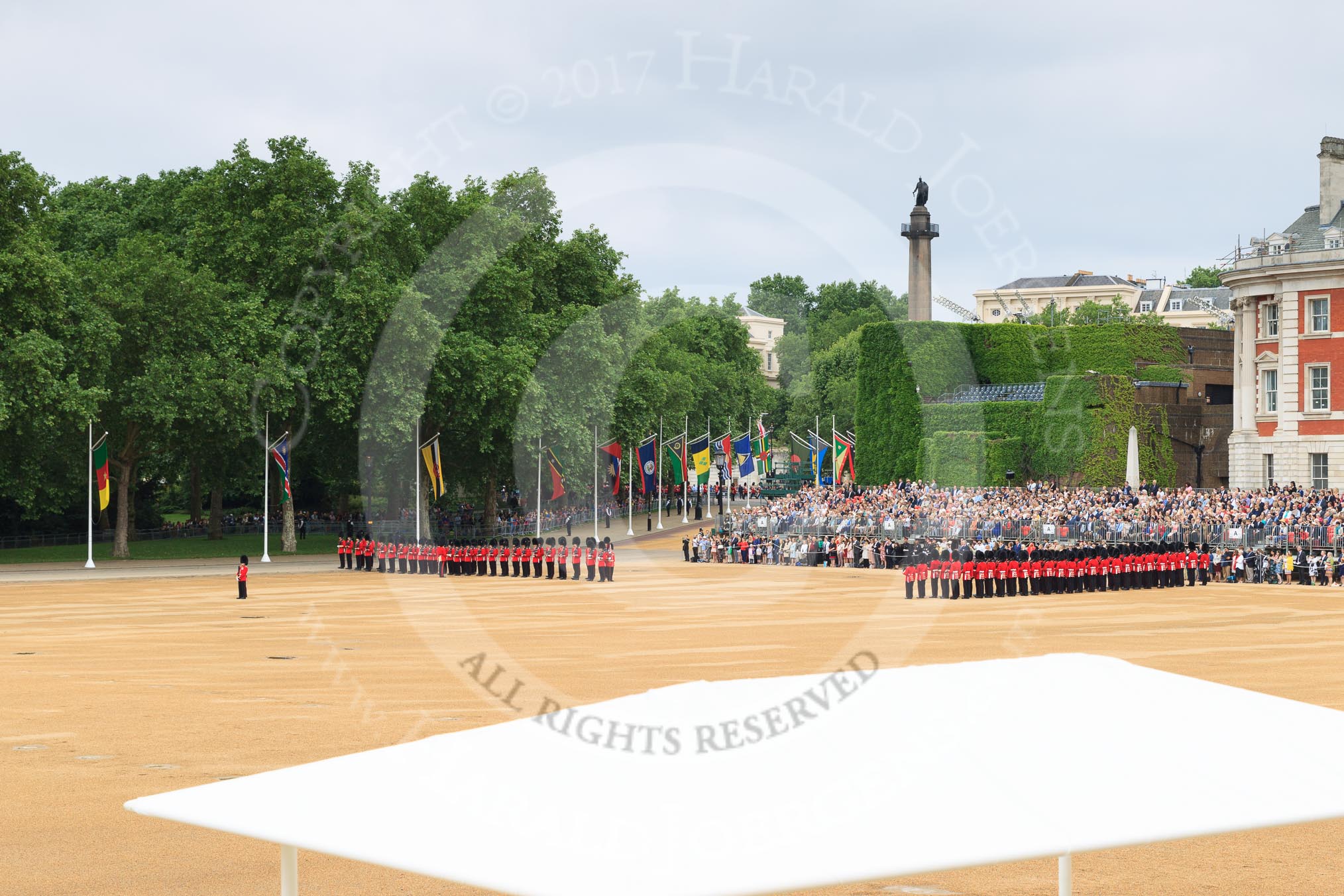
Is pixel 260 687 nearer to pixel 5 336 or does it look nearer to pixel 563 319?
pixel 5 336

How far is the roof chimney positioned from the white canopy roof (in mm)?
59704

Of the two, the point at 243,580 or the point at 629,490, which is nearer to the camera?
the point at 243,580

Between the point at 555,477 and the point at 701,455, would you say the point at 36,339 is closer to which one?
the point at 555,477

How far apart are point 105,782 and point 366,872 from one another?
12.9 feet

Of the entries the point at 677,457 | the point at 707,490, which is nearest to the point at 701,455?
the point at 677,457

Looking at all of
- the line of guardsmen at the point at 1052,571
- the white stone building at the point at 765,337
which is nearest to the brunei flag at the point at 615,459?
the line of guardsmen at the point at 1052,571

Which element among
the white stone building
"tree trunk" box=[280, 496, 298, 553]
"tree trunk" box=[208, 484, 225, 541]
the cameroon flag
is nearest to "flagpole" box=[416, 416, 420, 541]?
"tree trunk" box=[280, 496, 298, 553]

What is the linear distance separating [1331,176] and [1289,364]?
1217cm

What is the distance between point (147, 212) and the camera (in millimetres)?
58375

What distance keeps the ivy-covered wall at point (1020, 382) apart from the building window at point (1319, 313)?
781 centimetres

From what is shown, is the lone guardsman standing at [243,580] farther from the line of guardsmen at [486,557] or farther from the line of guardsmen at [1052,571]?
the line of guardsmen at [1052,571]

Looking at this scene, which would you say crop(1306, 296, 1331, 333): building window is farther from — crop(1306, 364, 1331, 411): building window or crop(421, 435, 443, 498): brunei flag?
crop(421, 435, 443, 498): brunei flag

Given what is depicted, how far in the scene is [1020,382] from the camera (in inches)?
2486

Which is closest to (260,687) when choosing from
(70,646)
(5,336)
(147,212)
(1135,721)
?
(70,646)
